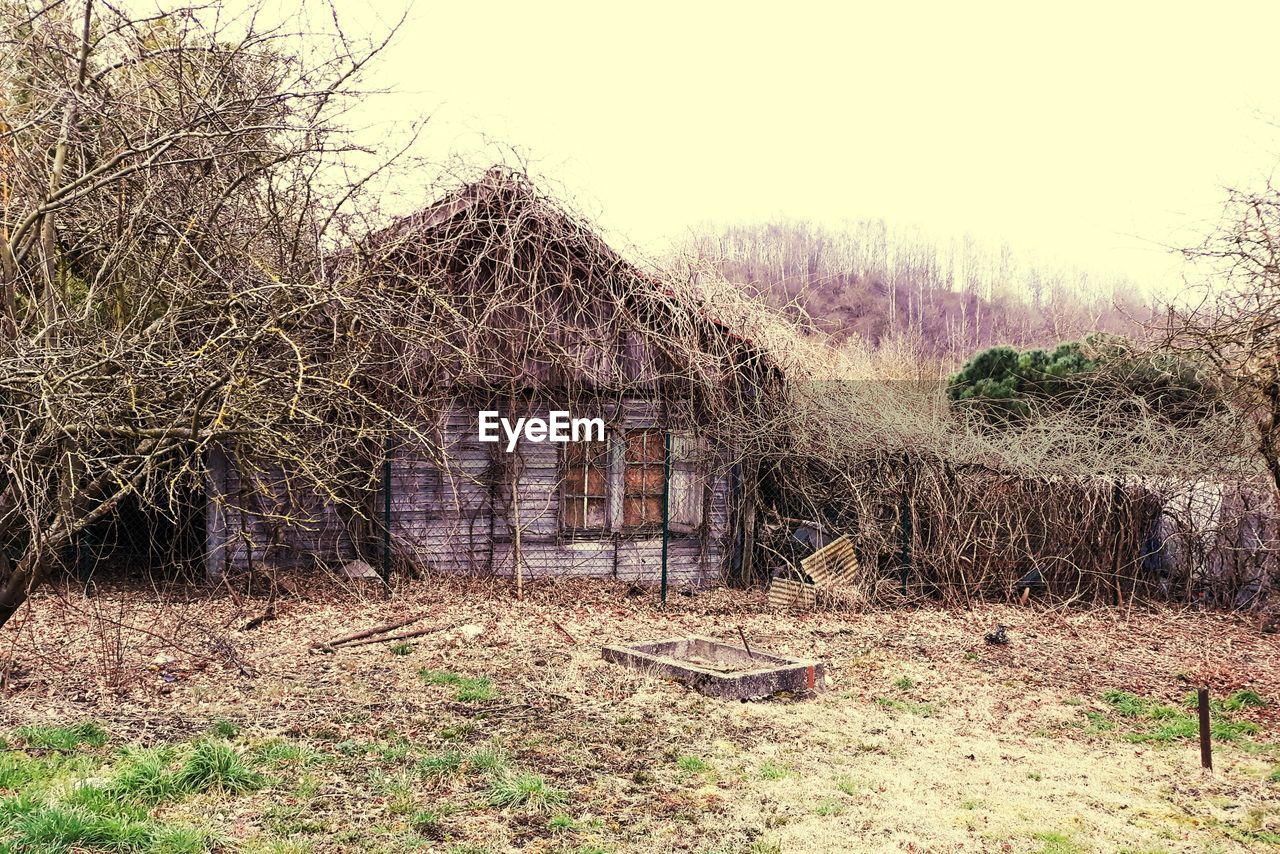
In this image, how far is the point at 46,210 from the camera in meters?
6.05

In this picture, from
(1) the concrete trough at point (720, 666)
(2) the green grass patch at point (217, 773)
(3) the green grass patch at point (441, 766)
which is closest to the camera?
(2) the green grass patch at point (217, 773)

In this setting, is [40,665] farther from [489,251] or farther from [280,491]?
[489,251]

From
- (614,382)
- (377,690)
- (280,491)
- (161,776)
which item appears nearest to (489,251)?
(614,382)

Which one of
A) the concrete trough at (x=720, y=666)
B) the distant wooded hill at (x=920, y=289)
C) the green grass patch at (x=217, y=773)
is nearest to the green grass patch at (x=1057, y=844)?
the concrete trough at (x=720, y=666)

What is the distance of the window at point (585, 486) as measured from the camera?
13594 millimetres

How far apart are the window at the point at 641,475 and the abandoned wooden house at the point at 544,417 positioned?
0.02 metres

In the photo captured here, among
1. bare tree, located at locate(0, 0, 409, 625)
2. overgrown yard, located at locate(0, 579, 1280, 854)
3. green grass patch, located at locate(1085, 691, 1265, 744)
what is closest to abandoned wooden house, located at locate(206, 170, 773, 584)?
overgrown yard, located at locate(0, 579, 1280, 854)

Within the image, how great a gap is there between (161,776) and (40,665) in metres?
3.54

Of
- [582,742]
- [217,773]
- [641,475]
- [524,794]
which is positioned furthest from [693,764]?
[641,475]

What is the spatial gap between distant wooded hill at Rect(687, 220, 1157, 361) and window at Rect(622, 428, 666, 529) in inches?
1267

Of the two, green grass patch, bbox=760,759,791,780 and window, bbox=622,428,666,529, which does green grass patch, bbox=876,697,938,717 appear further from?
window, bbox=622,428,666,529

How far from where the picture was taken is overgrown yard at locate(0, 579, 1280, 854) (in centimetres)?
524
